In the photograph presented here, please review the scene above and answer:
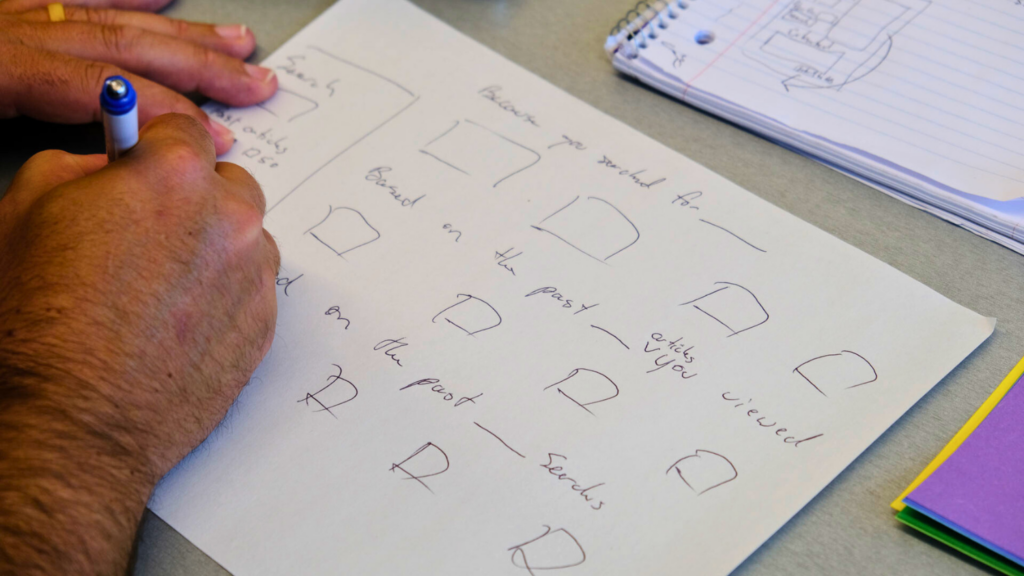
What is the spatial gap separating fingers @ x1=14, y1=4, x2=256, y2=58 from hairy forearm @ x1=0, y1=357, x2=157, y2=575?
1.45ft

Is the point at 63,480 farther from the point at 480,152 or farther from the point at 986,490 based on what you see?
the point at 986,490

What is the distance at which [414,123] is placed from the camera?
0.74 m

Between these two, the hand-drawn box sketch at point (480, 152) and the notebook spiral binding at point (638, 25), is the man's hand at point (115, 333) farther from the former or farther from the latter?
the notebook spiral binding at point (638, 25)

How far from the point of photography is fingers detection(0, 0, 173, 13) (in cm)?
82

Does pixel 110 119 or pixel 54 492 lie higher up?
pixel 110 119

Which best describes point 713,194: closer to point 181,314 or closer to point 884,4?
point 884,4

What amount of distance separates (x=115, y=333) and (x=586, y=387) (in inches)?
12.7

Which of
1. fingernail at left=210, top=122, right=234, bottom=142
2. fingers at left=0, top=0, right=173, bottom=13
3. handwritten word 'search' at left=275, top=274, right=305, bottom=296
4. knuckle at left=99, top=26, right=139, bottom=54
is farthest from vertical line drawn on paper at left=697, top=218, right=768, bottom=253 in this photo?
fingers at left=0, top=0, right=173, bottom=13

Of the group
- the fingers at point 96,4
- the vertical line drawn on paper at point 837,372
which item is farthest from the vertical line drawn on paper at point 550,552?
the fingers at point 96,4

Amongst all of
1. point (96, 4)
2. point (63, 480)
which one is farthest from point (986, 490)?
point (96, 4)

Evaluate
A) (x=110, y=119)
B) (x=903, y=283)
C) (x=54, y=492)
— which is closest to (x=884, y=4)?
(x=903, y=283)

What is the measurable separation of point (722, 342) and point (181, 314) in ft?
1.28

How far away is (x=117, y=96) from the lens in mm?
455

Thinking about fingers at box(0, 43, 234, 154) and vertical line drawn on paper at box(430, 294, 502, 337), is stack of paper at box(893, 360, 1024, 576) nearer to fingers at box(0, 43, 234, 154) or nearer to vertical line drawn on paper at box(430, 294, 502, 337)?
vertical line drawn on paper at box(430, 294, 502, 337)
